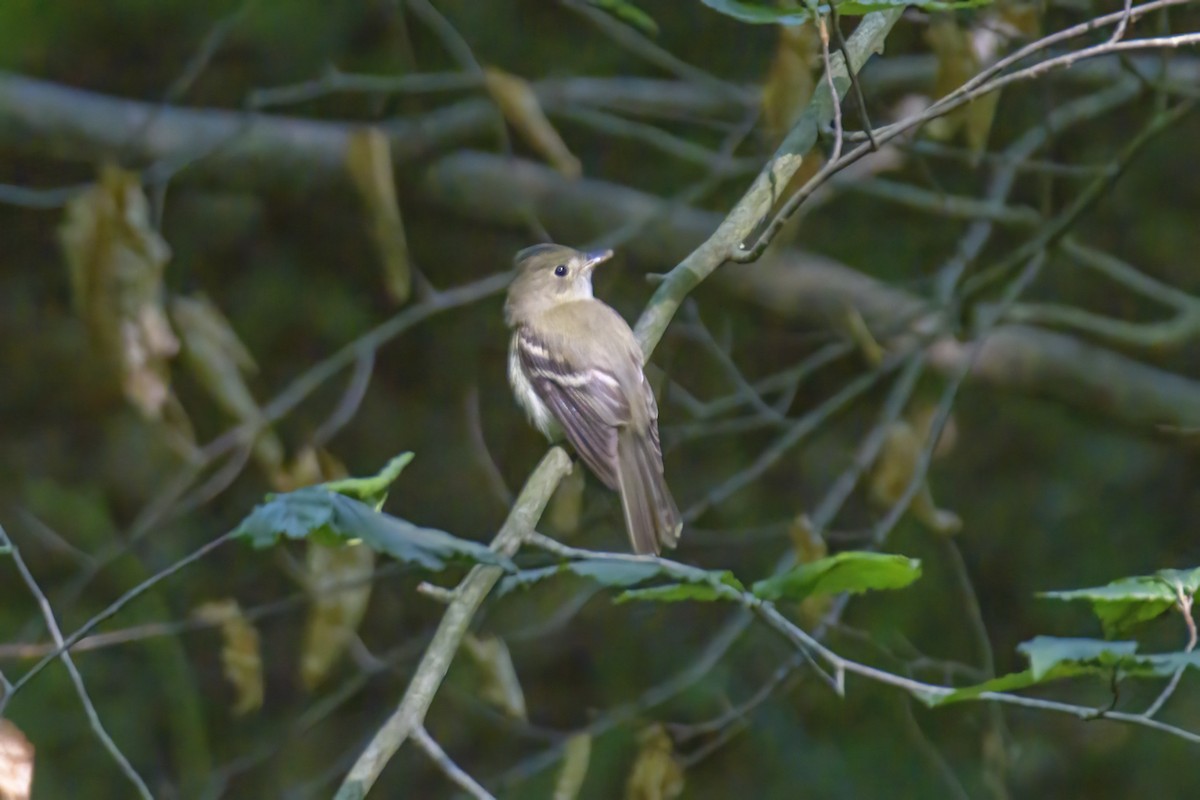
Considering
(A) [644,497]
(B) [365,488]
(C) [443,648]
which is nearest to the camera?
(B) [365,488]

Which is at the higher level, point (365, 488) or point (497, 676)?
point (365, 488)

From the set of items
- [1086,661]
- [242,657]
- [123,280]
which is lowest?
[242,657]

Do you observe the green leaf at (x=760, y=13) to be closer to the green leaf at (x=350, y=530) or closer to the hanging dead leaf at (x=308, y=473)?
the green leaf at (x=350, y=530)

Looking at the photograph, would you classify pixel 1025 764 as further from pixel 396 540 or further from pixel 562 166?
pixel 396 540

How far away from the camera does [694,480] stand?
5578 mm

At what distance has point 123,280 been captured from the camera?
149 inches

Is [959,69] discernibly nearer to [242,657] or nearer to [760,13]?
[760,13]

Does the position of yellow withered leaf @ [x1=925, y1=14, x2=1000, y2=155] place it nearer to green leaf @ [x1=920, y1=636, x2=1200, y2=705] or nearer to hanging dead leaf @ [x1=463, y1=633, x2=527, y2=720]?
hanging dead leaf @ [x1=463, y1=633, x2=527, y2=720]

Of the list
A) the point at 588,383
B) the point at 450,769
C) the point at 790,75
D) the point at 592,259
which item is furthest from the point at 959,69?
Result: the point at 450,769

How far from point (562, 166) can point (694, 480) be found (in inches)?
69.1

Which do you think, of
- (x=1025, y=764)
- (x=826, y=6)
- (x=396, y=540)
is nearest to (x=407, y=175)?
(x=1025, y=764)

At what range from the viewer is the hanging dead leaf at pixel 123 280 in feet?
12.3

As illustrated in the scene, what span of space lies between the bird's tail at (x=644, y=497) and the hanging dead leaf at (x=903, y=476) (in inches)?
31.0

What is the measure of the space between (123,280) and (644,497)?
142 centimetres
